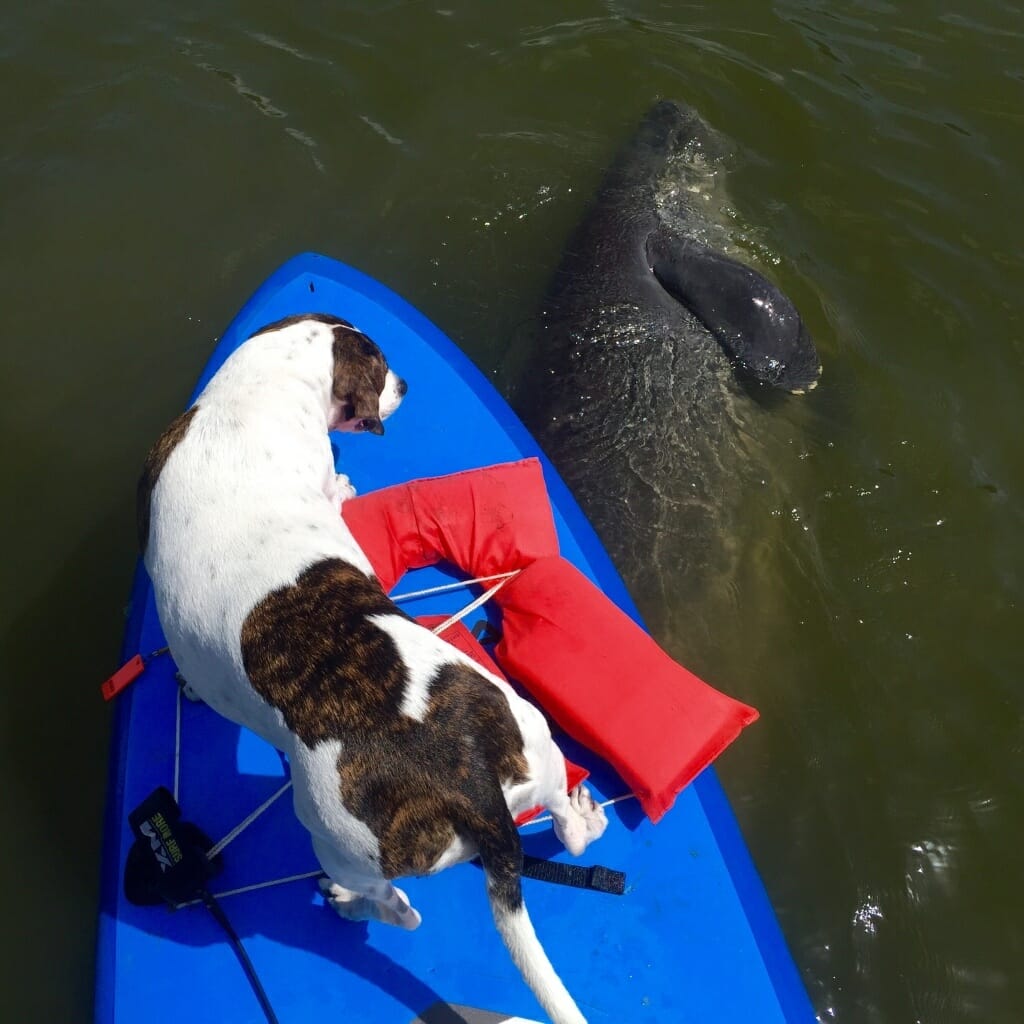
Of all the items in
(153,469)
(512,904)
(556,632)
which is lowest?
(556,632)

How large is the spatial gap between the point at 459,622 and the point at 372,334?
1.87 meters

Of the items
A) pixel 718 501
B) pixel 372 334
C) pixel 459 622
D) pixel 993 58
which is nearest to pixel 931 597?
pixel 718 501

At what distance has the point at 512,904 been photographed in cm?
225

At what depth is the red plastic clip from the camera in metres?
3.52

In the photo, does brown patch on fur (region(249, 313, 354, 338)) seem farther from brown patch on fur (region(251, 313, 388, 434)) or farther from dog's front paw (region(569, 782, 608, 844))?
dog's front paw (region(569, 782, 608, 844))

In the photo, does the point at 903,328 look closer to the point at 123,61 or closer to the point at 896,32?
the point at 896,32

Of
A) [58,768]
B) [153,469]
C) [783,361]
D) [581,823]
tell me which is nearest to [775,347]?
[783,361]

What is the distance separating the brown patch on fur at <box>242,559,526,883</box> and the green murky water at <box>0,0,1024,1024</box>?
2.08m

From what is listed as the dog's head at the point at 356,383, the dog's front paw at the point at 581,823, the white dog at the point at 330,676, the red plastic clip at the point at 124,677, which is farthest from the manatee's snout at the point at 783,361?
the red plastic clip at the point at 124,677

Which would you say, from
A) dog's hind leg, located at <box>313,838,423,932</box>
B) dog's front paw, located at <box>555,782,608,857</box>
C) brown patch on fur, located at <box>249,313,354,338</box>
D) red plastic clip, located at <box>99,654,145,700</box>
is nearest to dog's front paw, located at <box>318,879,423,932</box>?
dog's hind leg, located at <box>313,838,423,932</box>

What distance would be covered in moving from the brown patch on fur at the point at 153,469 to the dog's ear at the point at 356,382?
558mm

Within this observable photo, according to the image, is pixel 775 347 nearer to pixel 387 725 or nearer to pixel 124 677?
pixel 387 725

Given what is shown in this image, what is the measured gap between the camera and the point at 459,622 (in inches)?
144

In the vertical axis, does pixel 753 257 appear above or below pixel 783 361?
above
